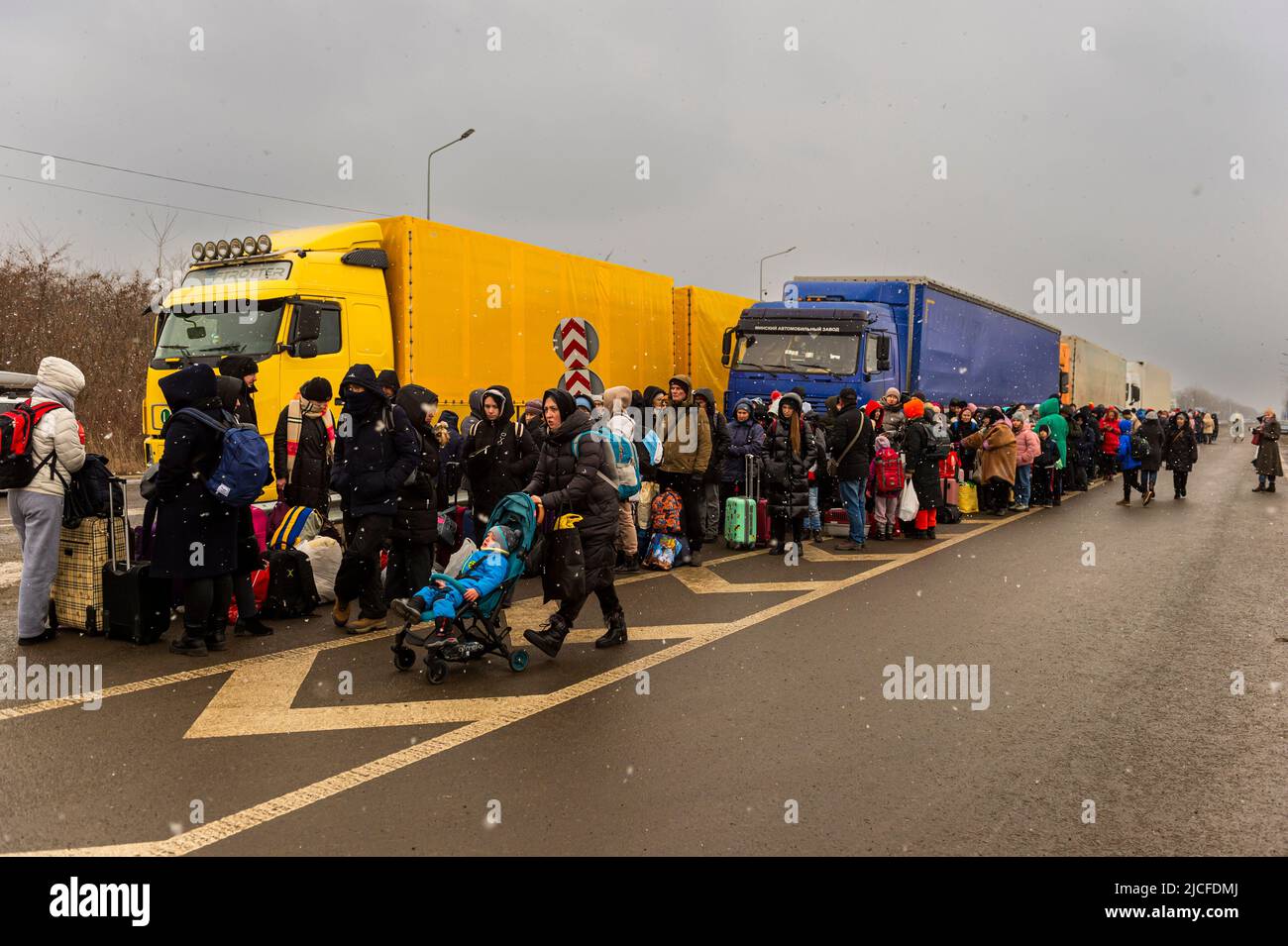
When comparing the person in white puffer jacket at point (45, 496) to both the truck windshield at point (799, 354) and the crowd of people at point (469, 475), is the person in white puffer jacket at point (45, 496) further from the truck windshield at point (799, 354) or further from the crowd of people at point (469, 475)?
the truck windshield at point (799, 354)

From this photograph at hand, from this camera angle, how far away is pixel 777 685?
6.02m

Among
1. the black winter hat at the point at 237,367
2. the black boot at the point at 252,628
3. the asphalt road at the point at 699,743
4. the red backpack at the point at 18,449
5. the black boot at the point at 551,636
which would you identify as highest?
the black winter hat at the point at 237,367

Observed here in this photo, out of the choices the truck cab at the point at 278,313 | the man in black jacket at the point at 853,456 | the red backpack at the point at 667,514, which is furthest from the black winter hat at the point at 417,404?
the man in black jacket at the point at 853,456

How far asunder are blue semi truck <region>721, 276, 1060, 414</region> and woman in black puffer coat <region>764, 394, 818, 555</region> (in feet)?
11.2

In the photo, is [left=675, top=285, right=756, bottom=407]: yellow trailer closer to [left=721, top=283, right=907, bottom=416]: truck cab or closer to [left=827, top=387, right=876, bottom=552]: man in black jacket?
[left=721, top=283, right=907, bottom=416]: truck cab

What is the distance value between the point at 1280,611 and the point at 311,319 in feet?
33.8

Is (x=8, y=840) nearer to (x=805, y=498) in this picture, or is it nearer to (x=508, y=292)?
(x=805, y=498)

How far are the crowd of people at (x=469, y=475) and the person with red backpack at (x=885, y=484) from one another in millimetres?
26

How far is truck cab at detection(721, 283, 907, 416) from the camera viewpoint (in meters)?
15.4

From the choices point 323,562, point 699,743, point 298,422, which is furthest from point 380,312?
point 699,743

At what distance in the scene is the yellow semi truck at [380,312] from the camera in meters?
11.7

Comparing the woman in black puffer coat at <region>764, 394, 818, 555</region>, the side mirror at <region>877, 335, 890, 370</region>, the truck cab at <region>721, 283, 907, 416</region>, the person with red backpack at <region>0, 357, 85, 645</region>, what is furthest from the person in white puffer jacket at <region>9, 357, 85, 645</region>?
the side mirror at <region>877, 335, 890, 370</region>

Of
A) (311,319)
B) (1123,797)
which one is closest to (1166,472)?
Result: (311,319)

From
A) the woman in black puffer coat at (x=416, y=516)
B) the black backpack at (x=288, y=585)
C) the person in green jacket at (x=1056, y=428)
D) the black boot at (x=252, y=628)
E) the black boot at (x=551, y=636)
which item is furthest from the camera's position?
the person in green jacket at (x=1056, y=428)
